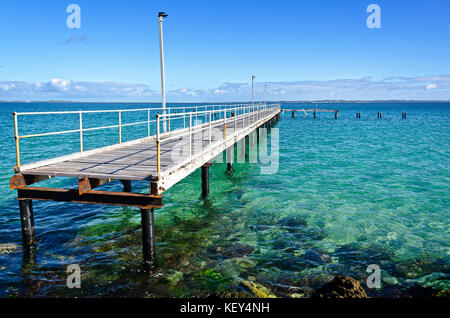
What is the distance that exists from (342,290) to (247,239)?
11.9 feet

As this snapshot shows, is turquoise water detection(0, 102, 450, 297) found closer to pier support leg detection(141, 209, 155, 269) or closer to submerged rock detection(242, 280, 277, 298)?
submerged rock detection(242, 280, 277, 298)

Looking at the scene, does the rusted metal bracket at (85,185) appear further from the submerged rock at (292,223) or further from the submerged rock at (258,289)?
the submerged rock at (292,223)

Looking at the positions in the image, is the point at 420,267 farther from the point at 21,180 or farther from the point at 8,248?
the point at 8,248

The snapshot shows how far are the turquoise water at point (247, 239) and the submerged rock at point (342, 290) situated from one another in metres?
0.89

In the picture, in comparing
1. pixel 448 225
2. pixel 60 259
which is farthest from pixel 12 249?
pixel 448 225

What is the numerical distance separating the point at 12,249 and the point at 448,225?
11.9 meters

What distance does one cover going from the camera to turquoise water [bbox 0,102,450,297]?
6535mm

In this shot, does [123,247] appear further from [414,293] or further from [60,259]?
[414,293]

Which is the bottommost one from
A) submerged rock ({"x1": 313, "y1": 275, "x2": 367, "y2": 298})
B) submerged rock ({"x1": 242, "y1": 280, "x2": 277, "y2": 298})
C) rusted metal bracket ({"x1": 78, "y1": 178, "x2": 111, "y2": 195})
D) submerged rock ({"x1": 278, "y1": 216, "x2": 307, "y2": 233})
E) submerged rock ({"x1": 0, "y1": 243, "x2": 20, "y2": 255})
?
submerged rock ({"x1": 242, "y1": 280, "x2": 277, "y2": 298})

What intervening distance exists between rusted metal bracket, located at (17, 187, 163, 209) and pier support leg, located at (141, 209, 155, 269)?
0.23 metres

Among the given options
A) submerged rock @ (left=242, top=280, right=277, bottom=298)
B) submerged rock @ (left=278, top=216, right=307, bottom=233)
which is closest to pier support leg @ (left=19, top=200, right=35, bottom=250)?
submerged rock @ (left=242, top=280, right=277, bottom=298)

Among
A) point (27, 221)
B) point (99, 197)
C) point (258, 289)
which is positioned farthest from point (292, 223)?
point (27, 221)

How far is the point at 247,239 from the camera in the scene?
28.2ft

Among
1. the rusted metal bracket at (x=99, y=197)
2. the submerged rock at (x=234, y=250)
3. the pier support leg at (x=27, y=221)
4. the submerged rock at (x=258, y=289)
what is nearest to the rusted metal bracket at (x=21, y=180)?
the rusted metal bracket at (x=99, y=197)
